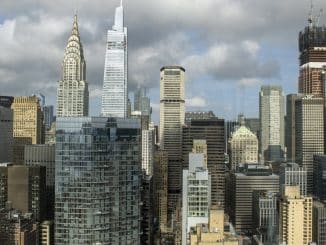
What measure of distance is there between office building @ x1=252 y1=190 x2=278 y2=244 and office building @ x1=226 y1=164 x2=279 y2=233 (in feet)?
8.15

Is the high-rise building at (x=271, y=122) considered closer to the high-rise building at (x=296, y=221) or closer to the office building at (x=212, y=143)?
the office building at (x=212, y=143)

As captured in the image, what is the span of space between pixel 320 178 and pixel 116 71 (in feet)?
131

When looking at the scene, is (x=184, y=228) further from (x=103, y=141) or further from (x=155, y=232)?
(x=155, y=232)

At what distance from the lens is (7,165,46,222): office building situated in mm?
70250

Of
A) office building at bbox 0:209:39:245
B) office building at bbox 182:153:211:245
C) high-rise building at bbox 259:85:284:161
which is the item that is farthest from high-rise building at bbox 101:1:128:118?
high-rise building at bbox 259:85:284:161

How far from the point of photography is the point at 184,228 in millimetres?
56625

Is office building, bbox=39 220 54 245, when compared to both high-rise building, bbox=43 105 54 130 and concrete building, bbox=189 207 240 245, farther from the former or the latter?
high-rise building, bbox=43 105 54 130

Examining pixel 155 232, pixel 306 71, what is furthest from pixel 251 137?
pixel 155 232

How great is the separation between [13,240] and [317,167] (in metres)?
64.2

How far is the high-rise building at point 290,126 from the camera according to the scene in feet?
442

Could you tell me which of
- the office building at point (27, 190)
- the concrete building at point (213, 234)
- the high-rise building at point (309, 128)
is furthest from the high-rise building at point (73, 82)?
the concrete building at point (213, 234)

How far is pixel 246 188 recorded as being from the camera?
100m

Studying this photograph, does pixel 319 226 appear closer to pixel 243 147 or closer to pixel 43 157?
pixel 43 157

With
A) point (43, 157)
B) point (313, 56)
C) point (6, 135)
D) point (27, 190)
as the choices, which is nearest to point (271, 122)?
point (313, 56)
